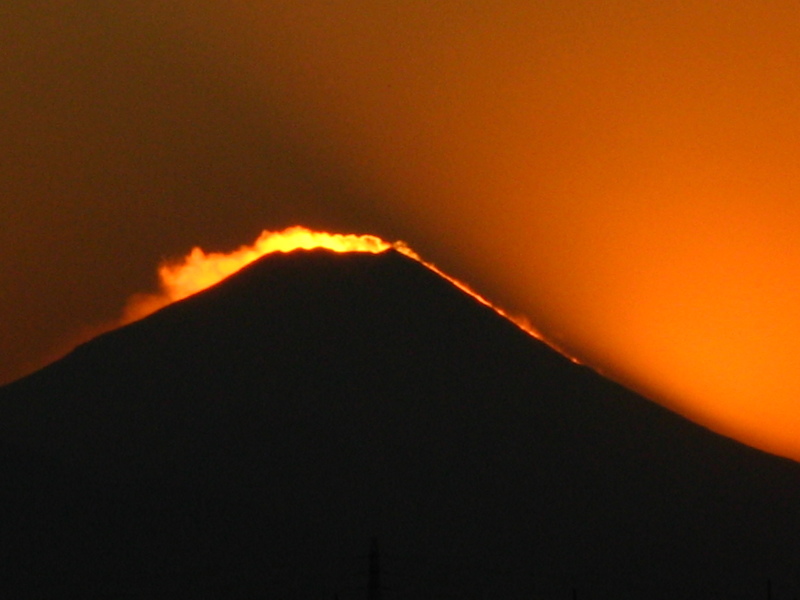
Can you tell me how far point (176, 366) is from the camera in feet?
192

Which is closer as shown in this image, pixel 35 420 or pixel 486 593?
pixel 486 593

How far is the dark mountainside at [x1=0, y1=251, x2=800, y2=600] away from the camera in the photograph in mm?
45062

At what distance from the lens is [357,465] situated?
51.5 metres

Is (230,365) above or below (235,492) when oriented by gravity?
above

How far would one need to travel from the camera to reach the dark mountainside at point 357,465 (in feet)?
148

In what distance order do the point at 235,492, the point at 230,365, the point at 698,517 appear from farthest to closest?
the point at 230,365, the point at 698,517, the point at 235,492

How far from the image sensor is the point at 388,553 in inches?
1764

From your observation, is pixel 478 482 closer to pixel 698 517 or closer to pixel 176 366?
pixel 698 517

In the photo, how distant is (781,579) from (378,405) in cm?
1688

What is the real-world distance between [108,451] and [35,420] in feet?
12.2

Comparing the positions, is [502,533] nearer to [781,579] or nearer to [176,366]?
[781,579]

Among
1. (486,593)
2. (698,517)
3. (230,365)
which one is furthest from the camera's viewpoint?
(230,365)

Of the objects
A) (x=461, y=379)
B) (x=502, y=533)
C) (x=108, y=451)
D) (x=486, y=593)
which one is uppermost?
(x=461, y=379)

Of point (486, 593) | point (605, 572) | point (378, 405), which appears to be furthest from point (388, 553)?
point (378, 405)
